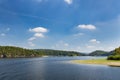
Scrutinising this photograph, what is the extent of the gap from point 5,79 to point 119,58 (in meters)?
97.9

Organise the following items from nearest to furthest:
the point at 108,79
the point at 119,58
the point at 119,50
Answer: the point at 108,79 < the point at 119,58 < the point at 119,50

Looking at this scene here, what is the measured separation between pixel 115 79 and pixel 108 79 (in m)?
2.07

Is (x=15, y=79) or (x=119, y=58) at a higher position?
(x=119, y=58)

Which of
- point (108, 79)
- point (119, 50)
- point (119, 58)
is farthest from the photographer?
point (119, 50)

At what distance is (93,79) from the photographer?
191 ft

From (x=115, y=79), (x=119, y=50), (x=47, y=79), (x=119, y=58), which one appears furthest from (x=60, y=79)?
(x=119, y=50)

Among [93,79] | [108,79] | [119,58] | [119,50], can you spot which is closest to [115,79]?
[108,79]

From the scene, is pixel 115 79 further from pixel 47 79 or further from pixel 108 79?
pixel 47 79

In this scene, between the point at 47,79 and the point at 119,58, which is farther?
the point at 119,58

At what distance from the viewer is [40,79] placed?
58.9 m

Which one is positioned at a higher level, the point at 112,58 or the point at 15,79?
the point at 112,58

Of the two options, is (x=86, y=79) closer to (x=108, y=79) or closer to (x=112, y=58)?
(x=108, y=79)

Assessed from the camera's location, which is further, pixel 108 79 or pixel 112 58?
pixel 112 58

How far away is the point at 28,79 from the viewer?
2363 inches
